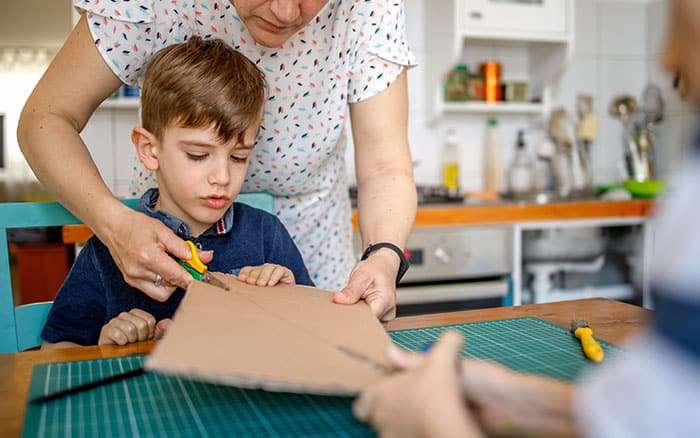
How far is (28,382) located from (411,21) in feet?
7.33

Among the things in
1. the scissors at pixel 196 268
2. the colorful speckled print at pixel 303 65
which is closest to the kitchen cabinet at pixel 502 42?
the colorful speckled print at pixel 303 65

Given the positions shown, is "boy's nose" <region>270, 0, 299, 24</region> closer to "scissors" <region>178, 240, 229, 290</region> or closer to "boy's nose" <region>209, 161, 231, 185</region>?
"boy's nose" <region>209, 161, 231, 185</region>

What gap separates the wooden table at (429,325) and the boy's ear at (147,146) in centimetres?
35

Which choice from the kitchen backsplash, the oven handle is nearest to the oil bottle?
the kitchen backsplash

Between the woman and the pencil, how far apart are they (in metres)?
0.17

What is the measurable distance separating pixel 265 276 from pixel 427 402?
527mm

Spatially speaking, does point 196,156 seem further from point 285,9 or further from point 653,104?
point 653,104

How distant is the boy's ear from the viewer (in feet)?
3.50

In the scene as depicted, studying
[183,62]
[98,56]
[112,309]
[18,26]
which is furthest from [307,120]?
[18,26]

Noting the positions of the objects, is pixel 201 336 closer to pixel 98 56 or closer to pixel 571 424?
pixel 571 424

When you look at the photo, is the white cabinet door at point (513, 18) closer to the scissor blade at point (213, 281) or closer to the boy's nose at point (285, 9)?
the boy's nose at point (285, 9)

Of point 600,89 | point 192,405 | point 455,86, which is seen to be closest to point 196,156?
point 192,405

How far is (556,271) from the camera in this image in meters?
2.31

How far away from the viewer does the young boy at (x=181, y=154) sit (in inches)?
40.1
